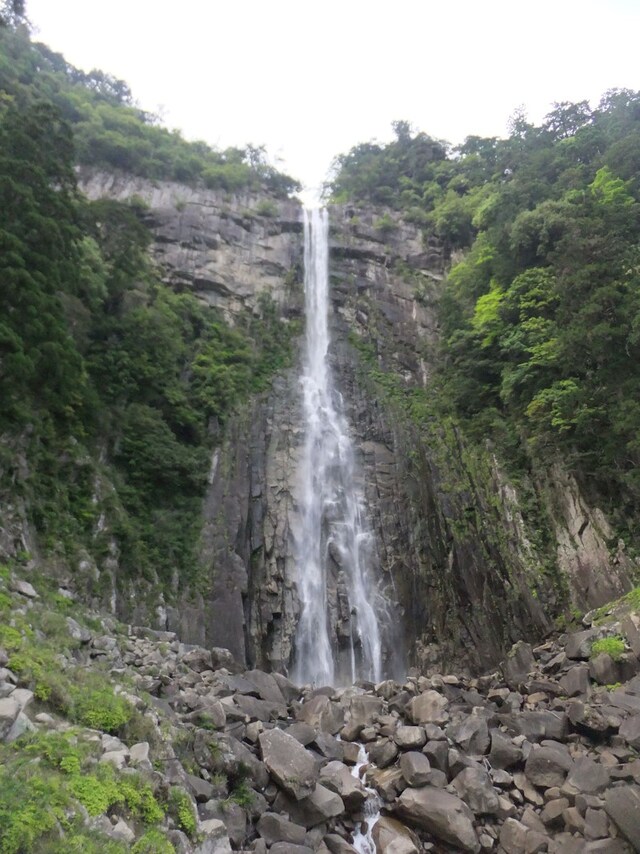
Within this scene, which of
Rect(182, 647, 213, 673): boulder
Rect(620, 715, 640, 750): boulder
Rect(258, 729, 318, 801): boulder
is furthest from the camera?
Rect(182, 647, 213, 673): boulder

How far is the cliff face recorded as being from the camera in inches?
566

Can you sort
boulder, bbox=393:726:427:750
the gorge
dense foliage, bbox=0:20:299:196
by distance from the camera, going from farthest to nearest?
dense foliage, bbox=0:20:299:196 → boulder, bbox=393:726:427:750 → the gorge

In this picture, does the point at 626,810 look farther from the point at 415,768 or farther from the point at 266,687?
the point at 266,687

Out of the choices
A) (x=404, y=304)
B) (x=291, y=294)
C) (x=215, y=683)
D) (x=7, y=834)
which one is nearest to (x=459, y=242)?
(x=404, y=304)

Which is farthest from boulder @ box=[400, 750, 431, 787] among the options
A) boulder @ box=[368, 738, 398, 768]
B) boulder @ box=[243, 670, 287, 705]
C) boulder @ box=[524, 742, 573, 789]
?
boulder @ box=[243, 670, 287, 705]

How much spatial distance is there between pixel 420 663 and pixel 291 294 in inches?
659

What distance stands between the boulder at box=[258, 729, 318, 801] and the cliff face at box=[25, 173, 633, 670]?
5.75 m

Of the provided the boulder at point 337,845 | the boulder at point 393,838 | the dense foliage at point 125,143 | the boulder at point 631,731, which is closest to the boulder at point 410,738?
the boulder at point 393,838

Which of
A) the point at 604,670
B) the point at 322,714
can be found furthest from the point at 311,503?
the point at 604,670

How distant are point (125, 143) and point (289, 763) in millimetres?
28518

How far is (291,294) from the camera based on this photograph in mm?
25484

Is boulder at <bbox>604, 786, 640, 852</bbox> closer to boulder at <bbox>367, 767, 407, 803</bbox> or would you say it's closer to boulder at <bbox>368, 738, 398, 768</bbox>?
boulder at <bbox>367, 767, 407, 803</bbox>

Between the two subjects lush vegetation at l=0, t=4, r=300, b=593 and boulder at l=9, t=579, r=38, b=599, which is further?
lush vegetation at l=0, t=4, r=300, b=593

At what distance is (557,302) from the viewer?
17.5m
